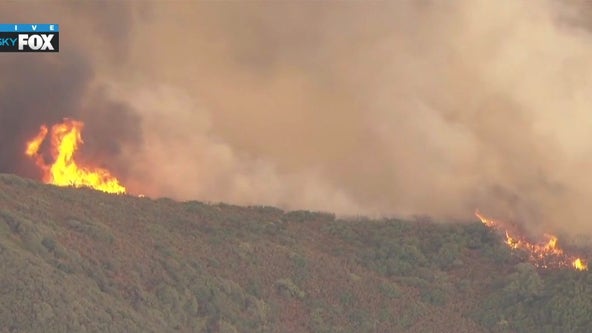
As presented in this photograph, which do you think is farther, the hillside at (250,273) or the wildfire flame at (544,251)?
the wildfire flame at (544,251)

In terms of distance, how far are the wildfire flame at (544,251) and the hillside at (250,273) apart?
79 cm

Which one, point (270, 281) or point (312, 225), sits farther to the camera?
point (312, 225)

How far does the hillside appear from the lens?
94.4 meters

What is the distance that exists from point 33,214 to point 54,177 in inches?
453

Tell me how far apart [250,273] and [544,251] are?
17.9 m

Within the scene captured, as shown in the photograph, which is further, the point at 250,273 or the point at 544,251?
the point at 544,251

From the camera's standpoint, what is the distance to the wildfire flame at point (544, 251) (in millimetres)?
110562

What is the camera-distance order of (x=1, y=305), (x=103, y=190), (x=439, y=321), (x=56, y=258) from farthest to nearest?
(x=103, y=190) < (x=439, y=321) < (x=56, y=258) < (x=1, y=305)

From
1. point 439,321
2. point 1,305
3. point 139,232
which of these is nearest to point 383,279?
point 439,321

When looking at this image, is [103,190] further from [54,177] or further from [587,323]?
[587,323]

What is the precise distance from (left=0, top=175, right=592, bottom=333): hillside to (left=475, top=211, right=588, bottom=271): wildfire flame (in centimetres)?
79

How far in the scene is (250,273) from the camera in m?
104

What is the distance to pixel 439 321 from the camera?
10350 centimetres

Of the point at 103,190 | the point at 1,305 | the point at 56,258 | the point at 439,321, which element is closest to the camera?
the point at 1,305
